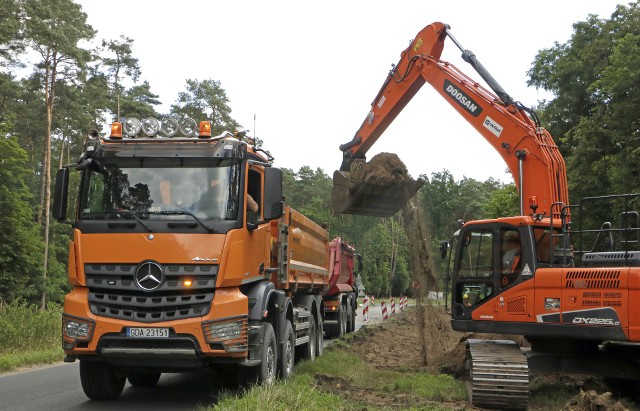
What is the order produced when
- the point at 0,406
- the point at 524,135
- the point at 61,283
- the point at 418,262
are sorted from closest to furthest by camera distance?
the point at 0,406 → the point at 524,135 → the point at 418,262 → the point at 61,283

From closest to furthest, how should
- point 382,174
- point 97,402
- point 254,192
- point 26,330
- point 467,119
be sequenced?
point 97,402
point 254,192
point 467,119
point 382,174
point 26,330

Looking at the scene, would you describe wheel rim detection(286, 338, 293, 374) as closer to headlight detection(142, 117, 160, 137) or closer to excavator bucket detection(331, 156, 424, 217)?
headlight detection(142, 117, 160, 137)

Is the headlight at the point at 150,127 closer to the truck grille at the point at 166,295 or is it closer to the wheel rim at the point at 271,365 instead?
the truck grille at the point at 166,295

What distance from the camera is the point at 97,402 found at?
8.56 m

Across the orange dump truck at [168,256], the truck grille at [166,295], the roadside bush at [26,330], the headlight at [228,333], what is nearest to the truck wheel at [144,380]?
the orange dump truck at [168,256]

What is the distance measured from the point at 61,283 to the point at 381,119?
31.2m

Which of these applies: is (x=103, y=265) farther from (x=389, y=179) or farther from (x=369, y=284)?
(x=369, y=284)

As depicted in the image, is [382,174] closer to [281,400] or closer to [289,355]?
[289,355]

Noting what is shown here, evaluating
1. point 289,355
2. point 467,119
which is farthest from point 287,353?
point 467,119

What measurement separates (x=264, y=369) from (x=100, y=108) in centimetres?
3741

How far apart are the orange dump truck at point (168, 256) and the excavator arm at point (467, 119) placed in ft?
13.3

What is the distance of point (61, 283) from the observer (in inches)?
1565

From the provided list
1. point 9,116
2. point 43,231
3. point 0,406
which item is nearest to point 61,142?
point 43,231

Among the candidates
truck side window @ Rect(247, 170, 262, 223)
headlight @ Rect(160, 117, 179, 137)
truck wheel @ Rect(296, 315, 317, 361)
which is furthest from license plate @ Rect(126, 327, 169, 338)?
truck wheel @ Rect(296, 315, 317, 361)
